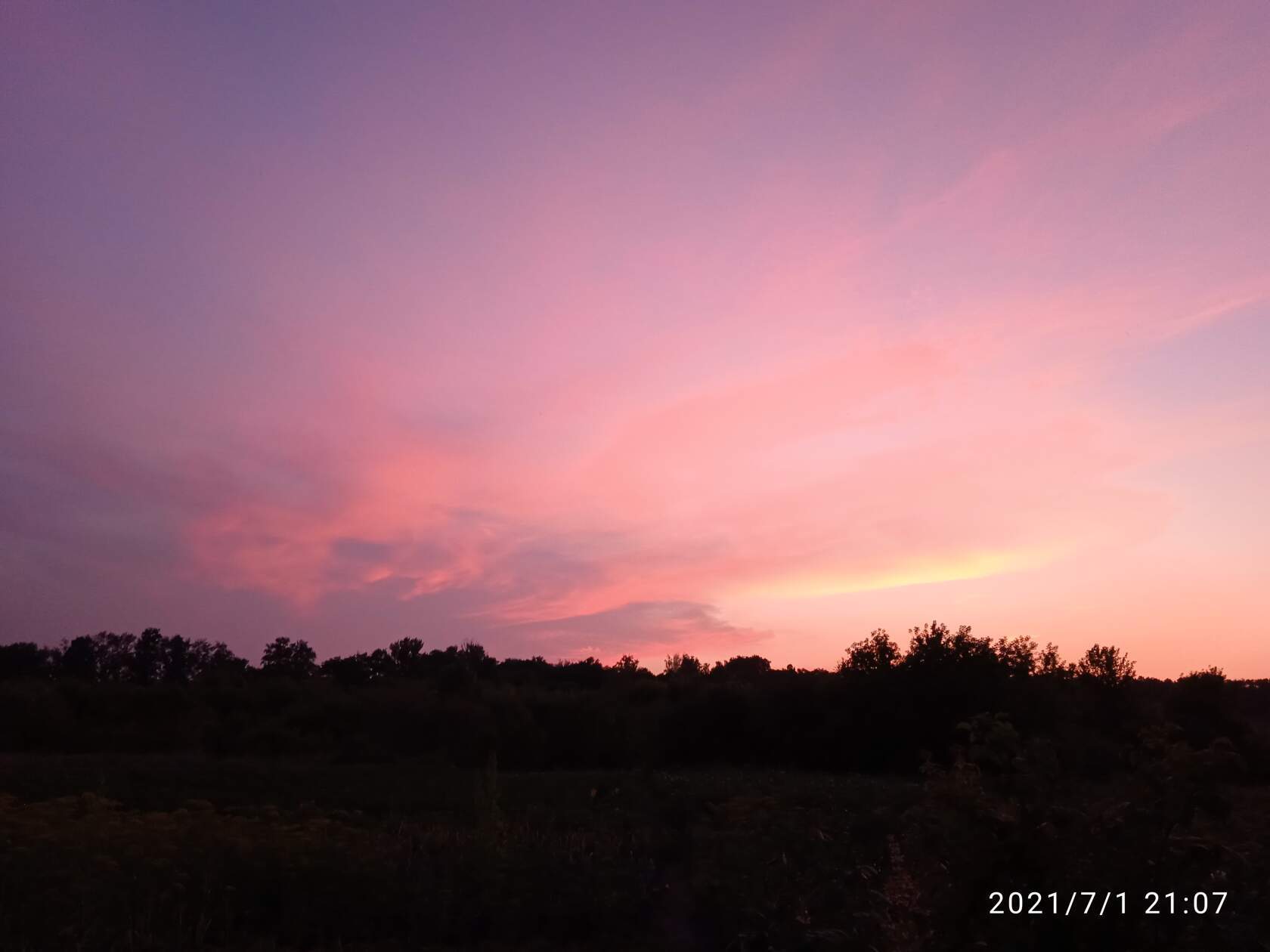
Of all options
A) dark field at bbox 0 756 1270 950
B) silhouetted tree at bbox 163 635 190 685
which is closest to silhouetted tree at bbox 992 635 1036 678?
dark field at bbox 0 756 1270 950

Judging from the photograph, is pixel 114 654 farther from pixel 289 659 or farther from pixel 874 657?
pixel 874 657

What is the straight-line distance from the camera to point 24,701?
4038 cm

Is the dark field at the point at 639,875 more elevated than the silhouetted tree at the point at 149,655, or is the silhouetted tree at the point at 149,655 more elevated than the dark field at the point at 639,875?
the silhouetted tree at the point at 149,655

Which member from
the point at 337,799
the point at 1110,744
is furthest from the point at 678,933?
the point at 1110,744

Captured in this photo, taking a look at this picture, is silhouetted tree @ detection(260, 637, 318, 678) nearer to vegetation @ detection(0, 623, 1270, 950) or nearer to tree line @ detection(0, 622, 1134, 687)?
tree line @ detection(0, 622, 1134, 687)

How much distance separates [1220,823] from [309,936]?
777cm
